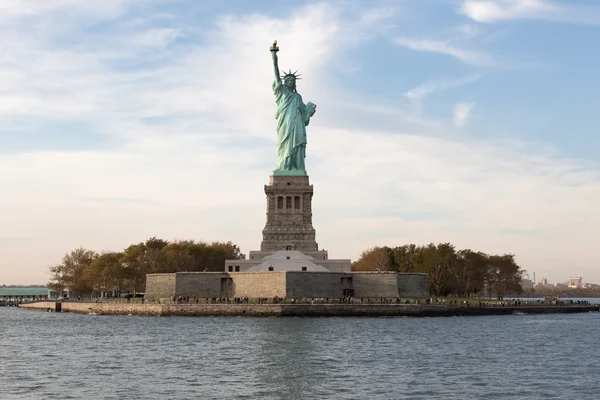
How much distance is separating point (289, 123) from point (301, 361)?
56945 millimetres

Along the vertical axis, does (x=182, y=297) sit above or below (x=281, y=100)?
below

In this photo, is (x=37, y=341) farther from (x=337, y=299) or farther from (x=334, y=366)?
(x=337, y=299)

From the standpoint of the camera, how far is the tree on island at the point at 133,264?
103000 millimetres

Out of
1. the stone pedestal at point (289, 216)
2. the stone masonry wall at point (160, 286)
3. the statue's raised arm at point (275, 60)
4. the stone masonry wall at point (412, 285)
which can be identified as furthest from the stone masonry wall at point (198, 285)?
the statue's raised arm at point (275, 60)

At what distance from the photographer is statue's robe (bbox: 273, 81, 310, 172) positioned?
9438cm

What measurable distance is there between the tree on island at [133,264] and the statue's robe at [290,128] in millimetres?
19587

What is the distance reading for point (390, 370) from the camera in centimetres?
3819

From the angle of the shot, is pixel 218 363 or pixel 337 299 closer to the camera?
pixel 218 363

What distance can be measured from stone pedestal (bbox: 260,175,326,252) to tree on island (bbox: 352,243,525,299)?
17318 mm

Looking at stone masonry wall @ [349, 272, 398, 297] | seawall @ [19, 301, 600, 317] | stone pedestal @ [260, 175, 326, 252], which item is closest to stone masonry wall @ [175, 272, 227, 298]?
seawall @ [19, 301, 600, 317]

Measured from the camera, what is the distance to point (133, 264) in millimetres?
105438

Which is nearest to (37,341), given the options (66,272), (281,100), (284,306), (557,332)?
(284,306)

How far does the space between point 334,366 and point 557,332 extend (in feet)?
89.7

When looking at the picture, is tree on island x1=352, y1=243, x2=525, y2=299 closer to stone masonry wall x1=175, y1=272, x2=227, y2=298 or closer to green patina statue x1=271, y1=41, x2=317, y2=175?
green patina statue x1=271, y1=41, x2=317, y2=175
